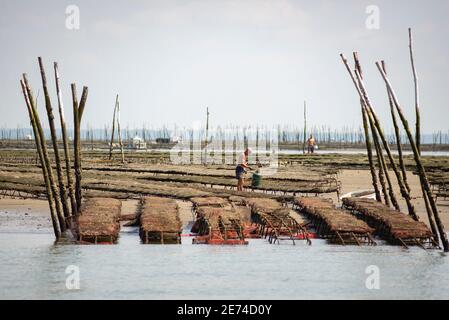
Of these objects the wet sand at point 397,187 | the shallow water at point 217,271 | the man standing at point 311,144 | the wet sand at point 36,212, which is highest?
the man standing at point 311,144

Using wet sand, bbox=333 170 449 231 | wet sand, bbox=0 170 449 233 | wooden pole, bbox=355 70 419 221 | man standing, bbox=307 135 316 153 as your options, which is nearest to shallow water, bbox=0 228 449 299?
wooden pole, bbox=355 70 419 221

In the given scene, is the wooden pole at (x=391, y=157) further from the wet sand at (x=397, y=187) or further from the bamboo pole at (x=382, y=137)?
the wet sand at (x=397, y=187)

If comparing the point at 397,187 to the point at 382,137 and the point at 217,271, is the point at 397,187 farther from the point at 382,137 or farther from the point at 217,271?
the point at 217,271

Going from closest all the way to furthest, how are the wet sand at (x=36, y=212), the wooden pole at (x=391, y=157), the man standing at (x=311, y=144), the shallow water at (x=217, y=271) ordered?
the shallow water at (x=217, y=271), the wooden pole at (x=391, y=157), the wet sand at (x=36, y=212), the man standing at (x=311, y=144)

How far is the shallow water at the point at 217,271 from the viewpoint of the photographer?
19531 millimetres

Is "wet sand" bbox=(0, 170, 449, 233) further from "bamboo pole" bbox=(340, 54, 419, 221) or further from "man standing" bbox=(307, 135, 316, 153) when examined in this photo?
"man standing" bbox=(307, 135, 316, 153)

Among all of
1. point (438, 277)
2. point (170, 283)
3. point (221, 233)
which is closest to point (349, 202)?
point (221, 233)

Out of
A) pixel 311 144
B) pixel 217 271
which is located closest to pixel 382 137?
pixel 217 271

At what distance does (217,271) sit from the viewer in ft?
70.7

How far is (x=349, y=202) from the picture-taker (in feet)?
102

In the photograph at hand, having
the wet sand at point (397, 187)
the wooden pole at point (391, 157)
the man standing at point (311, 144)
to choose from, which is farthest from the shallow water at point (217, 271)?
the man standing at point (311, 144)
